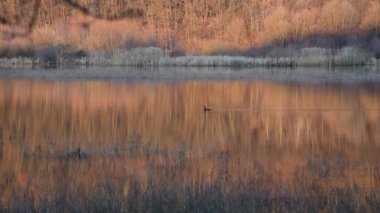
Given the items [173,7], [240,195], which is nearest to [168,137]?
[240,195]

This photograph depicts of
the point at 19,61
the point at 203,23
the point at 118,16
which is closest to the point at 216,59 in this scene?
the point at 203,23

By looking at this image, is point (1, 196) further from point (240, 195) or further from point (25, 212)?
point (240, 195)

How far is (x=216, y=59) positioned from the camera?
39562mm

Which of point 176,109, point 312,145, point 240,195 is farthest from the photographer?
point 176,109

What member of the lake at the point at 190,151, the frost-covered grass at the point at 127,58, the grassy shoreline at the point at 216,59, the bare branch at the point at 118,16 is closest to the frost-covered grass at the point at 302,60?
the grassy shoreline at the point at 216,59

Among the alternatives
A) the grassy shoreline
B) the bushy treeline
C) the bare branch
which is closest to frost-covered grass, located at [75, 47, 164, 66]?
the grassy shoreline

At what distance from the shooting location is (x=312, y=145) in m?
10.6

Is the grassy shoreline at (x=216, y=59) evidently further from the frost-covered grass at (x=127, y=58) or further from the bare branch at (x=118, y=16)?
the bare branch at (x=118, y=16)

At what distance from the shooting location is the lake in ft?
22.4

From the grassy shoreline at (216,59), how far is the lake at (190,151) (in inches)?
662

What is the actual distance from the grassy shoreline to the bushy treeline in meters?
2.46

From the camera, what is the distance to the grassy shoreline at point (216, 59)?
36.4m

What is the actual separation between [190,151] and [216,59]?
29.9m

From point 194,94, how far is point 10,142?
33.6ft
